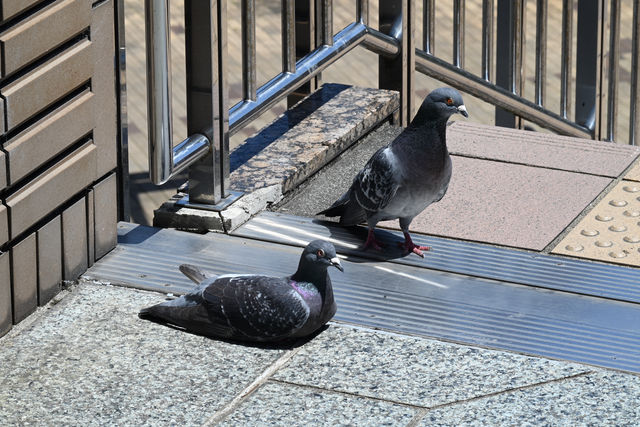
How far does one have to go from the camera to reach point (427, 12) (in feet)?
20.1

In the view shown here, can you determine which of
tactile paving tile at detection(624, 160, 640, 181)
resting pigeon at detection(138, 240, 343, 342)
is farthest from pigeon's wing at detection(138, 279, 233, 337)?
tactile paving tile at detection(624, 160, 640, 181)

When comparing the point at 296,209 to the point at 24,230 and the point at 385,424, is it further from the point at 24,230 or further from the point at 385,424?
the point at 385,424

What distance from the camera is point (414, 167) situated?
171 inches

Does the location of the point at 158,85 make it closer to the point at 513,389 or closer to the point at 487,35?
the point at 513,389

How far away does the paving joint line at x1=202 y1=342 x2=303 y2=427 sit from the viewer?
3227 mm

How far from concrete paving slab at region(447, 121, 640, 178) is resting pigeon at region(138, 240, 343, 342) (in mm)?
2040

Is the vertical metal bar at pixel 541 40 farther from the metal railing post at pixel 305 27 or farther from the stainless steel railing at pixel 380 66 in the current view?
the metal railing post at pixel 305 27

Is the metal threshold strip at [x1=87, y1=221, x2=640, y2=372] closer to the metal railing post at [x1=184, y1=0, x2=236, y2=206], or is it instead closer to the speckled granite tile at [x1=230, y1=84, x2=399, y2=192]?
the metal railing post at [x1=184, y1=0, x2=236, y2=206]

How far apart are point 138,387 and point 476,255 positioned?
1.61 meters

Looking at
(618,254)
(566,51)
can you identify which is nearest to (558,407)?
(618,254)

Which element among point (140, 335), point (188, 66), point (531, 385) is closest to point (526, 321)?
point (531, 385)

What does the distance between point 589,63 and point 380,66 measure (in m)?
1.24

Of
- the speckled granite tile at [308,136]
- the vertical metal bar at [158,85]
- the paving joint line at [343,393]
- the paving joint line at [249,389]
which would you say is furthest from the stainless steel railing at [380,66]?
the paving joint line at [343,393]

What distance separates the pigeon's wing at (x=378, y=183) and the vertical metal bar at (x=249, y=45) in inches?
31.4
